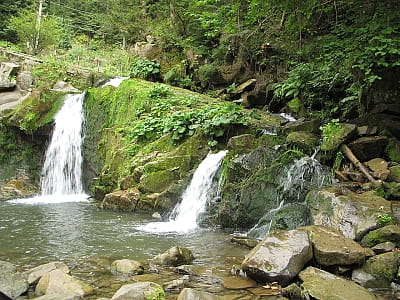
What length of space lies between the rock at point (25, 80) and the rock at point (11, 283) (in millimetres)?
15464

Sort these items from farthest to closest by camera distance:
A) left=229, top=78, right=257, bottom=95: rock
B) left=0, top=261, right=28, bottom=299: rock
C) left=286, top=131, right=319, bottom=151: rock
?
left=229, top=78, right=257, bottom=95: rock → left=286, top=131, right=319, bottom=151: rock → left=0, top=261, right=28, bottom=299: rock

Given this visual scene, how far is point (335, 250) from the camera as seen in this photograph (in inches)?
210

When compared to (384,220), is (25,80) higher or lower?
higher

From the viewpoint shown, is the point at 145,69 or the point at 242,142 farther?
the point at 145,69

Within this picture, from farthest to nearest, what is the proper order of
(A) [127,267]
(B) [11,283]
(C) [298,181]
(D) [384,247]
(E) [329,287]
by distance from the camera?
1. (C) [298,181]
2. (A) [127,267]
3. (D) [384,247]
4. (B) [11,283]
5. (E) [329,287]

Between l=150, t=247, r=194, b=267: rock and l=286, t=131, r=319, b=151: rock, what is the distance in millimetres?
4361

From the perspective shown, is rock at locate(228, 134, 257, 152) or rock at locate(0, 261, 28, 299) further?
rock at locate(228, 134, 257, 152)

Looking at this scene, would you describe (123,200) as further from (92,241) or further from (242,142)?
(242,142)

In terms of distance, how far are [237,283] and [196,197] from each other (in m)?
4.58

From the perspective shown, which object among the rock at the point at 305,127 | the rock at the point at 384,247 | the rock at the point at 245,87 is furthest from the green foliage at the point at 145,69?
the rock at the point at 384,247

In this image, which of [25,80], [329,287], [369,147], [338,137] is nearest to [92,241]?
[329,287]

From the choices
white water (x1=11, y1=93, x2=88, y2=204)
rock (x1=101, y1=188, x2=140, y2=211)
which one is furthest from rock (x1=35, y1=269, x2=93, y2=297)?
white water (x1=11, y1=93, x2=88, y2=204)

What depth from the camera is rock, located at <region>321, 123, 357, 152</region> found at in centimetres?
863

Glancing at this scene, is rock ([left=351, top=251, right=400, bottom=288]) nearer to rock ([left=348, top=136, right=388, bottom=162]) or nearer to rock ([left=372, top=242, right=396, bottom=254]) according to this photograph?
rock ([left=372, top=242, right=396, bottom=254])
